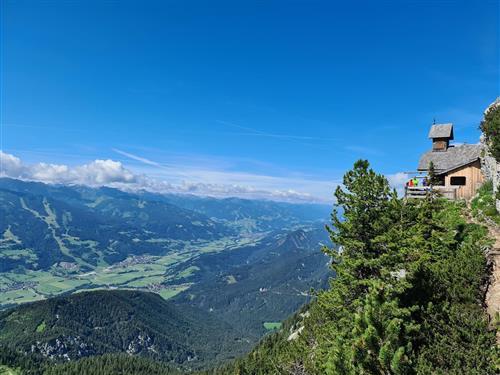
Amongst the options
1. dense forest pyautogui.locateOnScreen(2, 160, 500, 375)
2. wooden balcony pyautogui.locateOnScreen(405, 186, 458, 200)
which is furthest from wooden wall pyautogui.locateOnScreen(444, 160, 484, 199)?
dense forest pyautogui.locateOnScreen(2, 160, 500, 375)

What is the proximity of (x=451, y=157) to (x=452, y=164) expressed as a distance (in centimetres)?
250

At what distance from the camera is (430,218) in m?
37.3

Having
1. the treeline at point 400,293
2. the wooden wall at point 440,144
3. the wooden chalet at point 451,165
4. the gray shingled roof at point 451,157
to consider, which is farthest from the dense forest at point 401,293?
the wooden wall at point 440,144

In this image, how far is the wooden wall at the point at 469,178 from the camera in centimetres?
5056

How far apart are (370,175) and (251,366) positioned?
79069 millimetres

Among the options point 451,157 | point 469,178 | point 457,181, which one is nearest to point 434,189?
point 469,178

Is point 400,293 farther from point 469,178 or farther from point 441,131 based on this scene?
point 441,131

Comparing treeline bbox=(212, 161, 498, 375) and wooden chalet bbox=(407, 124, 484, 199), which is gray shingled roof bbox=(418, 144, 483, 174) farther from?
treeline bbox=(212, 161, 498, 375)

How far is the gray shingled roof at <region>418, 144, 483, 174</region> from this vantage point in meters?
53.6

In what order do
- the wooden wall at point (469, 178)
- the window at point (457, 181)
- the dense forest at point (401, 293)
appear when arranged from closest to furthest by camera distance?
the dense forest at point (401, 293) → the wooden wall at point (469, 178) → the window at point (457, 181)

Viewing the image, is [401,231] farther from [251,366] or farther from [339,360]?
[251,366]

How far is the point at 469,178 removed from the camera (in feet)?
171

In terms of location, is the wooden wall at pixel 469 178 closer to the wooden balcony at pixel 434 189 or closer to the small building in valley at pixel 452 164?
the small building in valley at pixel 452 164

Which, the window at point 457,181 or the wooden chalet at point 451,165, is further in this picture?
the window at point 457,181
